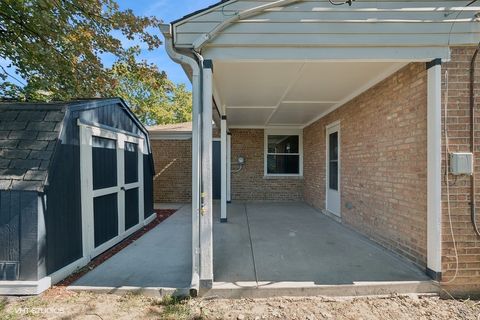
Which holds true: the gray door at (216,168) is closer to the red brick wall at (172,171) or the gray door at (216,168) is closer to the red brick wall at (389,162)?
the red brick wall at (172,171)

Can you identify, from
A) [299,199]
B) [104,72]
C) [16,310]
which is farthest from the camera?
[299,199]

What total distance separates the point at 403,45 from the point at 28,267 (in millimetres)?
5098

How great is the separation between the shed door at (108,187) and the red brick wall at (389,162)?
15.5ft

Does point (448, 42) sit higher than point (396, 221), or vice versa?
point (448, 42)

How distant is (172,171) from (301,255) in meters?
7.38

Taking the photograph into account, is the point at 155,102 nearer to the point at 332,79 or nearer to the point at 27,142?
the point at 27,142

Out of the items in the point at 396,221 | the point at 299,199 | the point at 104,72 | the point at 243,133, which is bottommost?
the point at 299,199

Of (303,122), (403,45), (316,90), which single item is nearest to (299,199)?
(303,122)

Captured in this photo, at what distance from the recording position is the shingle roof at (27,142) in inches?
119

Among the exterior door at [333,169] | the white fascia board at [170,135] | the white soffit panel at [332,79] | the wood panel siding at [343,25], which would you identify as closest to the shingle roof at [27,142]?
the wood panel siding at [343,25]

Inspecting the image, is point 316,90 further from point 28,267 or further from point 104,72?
point 104,72

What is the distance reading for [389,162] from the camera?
4129 mm

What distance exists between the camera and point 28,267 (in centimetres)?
297

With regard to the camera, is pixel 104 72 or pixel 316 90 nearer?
pixel 316 90
